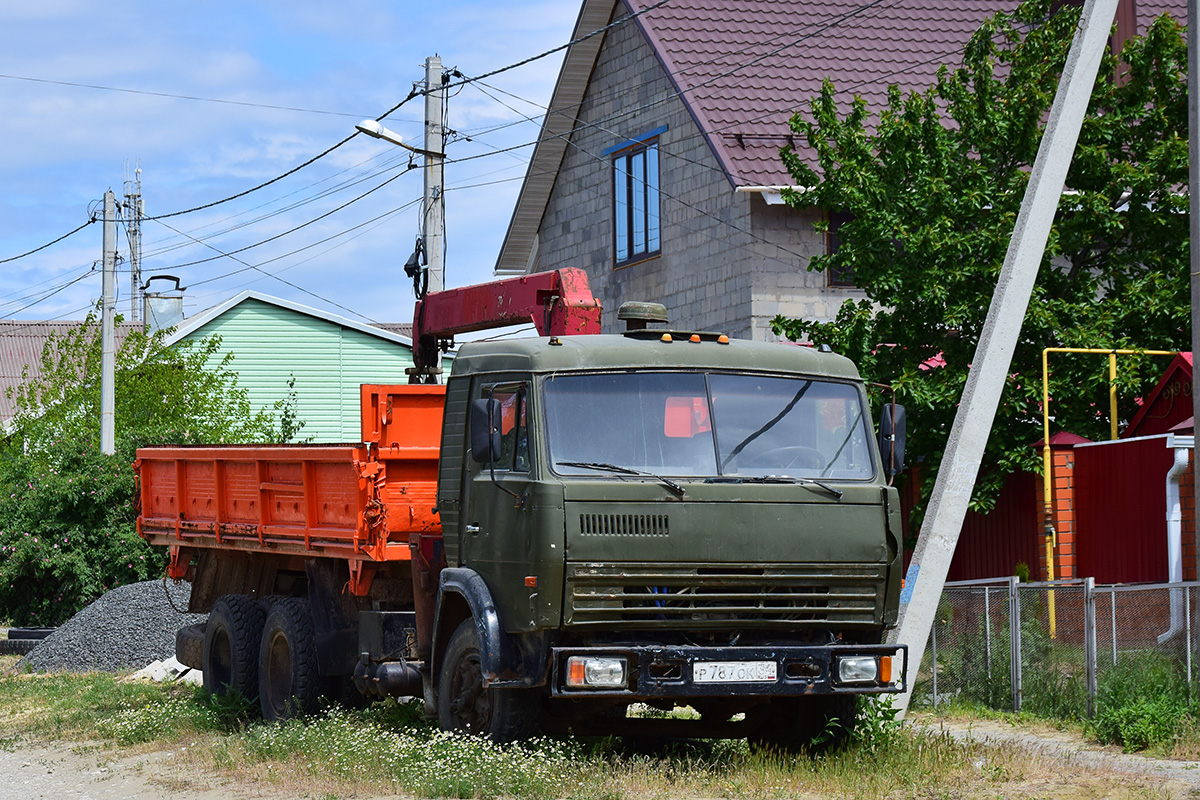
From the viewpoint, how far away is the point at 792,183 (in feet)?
70.6

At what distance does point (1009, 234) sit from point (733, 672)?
28.2 feet

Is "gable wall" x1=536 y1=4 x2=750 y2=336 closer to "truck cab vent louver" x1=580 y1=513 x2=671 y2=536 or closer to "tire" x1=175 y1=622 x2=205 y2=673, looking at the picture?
"tire" x1=175 y1=622 x2=205 y2=673

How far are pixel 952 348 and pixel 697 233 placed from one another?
7558mm

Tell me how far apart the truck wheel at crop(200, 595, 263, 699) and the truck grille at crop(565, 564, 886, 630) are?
5.11m

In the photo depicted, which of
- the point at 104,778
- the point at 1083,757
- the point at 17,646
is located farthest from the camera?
the point at 17,646

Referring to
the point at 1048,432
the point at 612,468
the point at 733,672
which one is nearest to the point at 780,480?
the point at 612,468

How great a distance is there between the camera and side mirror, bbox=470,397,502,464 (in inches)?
365

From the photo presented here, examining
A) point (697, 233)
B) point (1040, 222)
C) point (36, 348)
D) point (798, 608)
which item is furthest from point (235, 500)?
point (36, 348)

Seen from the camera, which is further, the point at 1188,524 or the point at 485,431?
the point at 1188,524

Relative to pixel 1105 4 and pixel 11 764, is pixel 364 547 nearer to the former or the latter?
pixel 11 764

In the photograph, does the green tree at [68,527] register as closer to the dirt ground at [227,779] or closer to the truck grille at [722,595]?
the dirt ground at [227,779]

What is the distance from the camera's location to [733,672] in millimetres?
9023

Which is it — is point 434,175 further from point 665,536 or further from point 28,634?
point 665,536

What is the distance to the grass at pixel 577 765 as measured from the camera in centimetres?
888
